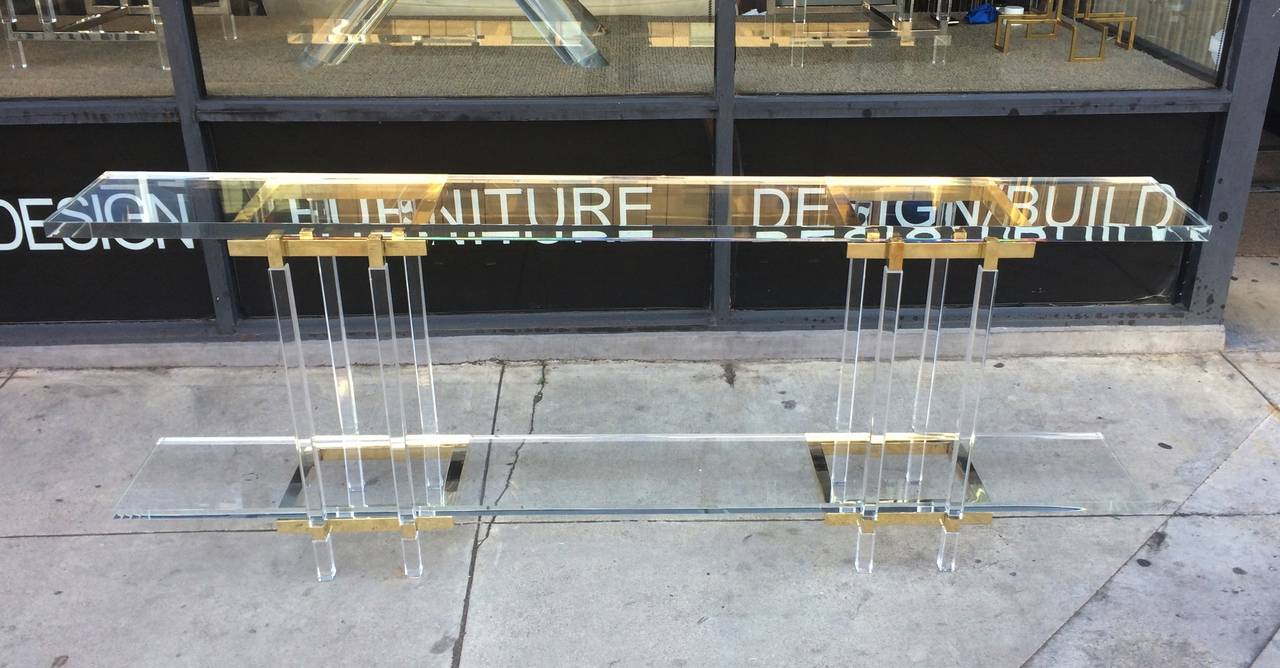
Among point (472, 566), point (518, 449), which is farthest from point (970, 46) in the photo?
point (472, 566)

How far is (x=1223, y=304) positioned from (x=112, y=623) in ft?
14.6

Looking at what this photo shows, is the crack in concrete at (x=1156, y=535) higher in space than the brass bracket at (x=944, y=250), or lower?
lower

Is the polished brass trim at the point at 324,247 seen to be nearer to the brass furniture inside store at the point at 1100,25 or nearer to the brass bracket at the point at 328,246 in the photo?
the brass bracket at the point at 328,246

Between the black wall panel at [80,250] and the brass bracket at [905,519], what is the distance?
2918mm

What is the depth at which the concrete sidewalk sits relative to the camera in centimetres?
310

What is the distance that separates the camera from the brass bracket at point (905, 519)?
11.0ft

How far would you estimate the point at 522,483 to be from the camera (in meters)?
3.71

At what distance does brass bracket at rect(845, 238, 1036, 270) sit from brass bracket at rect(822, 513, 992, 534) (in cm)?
79

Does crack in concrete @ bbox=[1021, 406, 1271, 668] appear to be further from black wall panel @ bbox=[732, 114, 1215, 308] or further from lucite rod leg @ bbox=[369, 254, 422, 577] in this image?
lucite rod leg @ bbox=[369, 254, 422, 577]

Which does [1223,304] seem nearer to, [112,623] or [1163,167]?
[1163,167]

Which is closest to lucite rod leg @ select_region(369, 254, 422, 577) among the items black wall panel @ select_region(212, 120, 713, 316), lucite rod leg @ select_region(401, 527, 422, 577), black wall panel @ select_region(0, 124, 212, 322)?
lucite rod leg @ select_region(401, 527, 422, 577)

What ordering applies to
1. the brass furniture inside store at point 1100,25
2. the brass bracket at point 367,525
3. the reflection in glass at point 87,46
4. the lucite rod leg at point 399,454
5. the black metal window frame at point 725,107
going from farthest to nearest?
1. the brass furniture inside store at point 1100,25
2. the reflection in glass at point 87,46
3. the black metal window frame at point 725,107
4. the brass bracket at point 367,525
5. the lucite rod leg at point 399,454

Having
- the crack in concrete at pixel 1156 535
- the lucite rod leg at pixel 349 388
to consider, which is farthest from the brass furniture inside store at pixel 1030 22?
the lucite rod leg at pixel 349 388

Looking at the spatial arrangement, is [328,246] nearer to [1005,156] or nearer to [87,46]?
[87,46]
